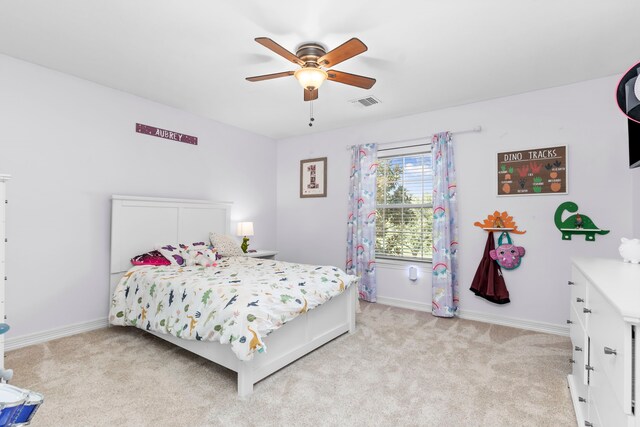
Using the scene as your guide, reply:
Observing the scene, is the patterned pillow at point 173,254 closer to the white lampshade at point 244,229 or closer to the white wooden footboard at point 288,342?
the white wooden footboard at point 288,342

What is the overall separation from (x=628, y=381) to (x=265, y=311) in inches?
70.6

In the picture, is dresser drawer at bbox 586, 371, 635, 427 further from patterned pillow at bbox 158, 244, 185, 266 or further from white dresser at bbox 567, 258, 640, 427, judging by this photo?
patterned pillow at bbox 158, 244, 185, 266

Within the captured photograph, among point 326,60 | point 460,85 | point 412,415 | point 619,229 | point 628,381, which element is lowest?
point 412,415

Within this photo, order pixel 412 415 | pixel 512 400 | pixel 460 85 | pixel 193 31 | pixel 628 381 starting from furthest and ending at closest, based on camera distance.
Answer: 1. pixel 460 85
2. pixel 193 31
3. pixel 512 400
4. pixel 412 415
5. pixel 628 381

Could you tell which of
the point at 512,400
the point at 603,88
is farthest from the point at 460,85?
the point at 512,400

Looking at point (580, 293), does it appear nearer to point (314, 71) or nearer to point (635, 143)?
point (635, 143)

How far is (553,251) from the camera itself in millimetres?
3330

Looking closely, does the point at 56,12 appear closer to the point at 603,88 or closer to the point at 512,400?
the point at 512,400

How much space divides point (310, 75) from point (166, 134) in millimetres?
2311

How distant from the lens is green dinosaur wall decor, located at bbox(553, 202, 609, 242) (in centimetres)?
313

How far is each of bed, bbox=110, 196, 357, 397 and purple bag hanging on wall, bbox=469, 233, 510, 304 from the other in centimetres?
145

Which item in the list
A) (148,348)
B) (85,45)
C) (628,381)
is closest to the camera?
(628,381)

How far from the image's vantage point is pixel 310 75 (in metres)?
2.45

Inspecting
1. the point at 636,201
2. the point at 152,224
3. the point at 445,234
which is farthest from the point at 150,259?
the point at 636,201
